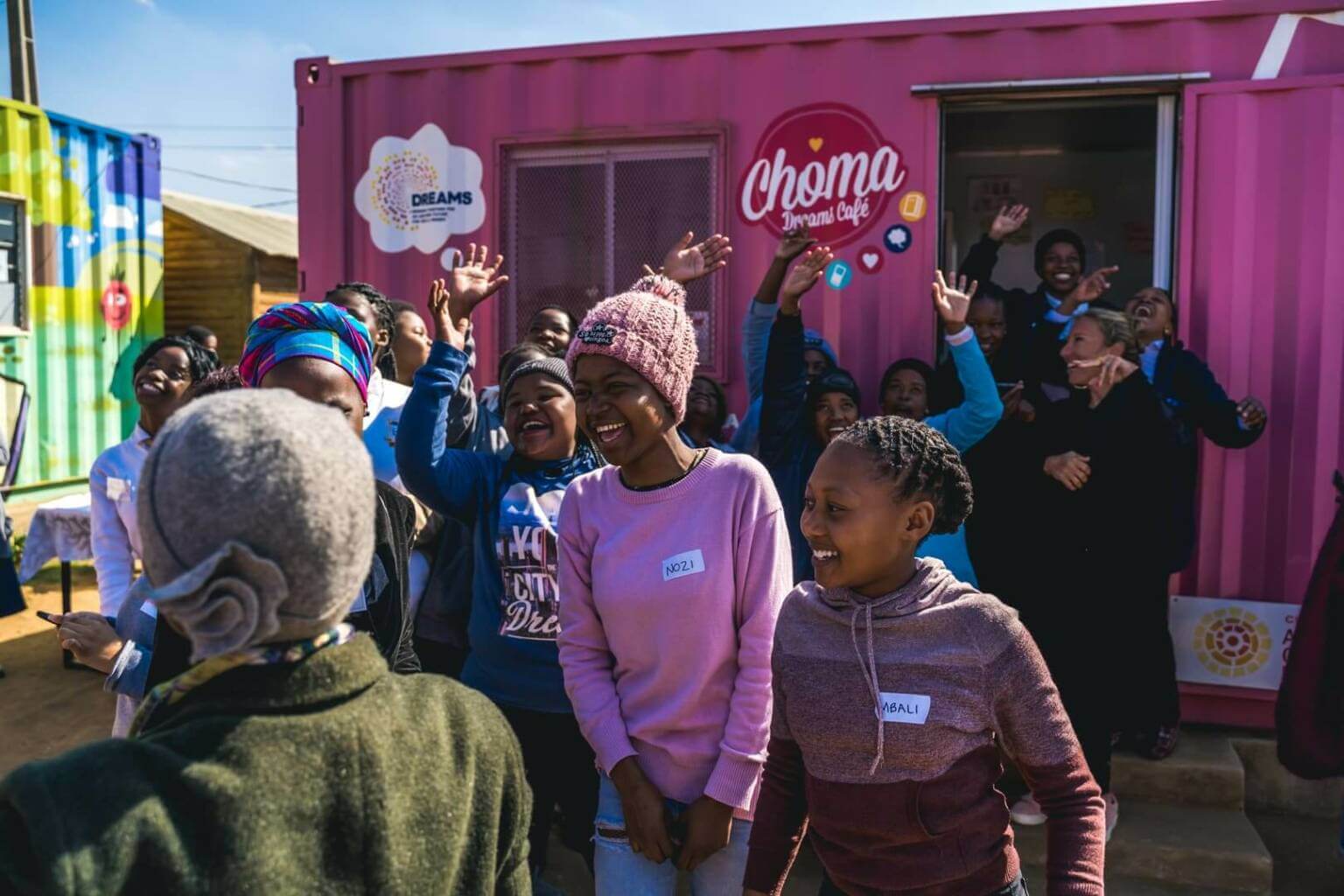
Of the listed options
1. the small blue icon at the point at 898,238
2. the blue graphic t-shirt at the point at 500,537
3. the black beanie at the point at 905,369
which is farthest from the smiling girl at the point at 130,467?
the small blue icon at the point at 898,238

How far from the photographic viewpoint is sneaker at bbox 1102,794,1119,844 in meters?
4.00

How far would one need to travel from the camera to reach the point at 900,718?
1885mm

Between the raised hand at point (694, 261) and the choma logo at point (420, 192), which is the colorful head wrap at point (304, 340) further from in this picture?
the choma logo at point (420, 192)

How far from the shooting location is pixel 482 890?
1.30 meters

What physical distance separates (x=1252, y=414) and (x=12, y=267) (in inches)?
411

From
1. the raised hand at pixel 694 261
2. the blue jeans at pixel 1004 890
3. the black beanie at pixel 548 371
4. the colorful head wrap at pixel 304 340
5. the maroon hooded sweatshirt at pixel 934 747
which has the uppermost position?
the raised hand at pixel 694 261

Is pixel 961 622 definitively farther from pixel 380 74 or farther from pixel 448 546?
pixel 380 74

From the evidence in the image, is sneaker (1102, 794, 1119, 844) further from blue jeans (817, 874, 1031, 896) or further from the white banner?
blue jeans (817, 874, 1031, 896)

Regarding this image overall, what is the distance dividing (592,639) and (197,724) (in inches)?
51.2

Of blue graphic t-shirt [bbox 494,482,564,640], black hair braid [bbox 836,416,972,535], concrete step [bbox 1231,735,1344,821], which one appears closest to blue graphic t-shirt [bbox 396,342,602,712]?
blue graphic t-shirt [bbox 494,482,564,640]

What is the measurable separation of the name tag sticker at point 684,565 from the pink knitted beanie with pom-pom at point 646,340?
1.10 ft

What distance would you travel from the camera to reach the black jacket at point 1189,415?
415 cm

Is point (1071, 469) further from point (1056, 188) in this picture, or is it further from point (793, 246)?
point (1056, 188)

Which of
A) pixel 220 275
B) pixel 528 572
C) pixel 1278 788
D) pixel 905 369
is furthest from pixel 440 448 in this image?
pixel 220 275
